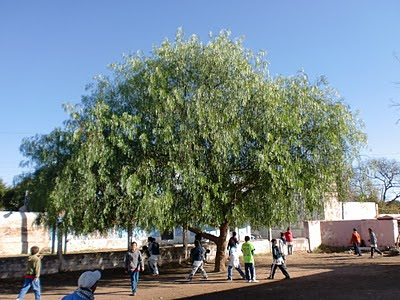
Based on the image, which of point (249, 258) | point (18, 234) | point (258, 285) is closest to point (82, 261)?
point (249, 258)

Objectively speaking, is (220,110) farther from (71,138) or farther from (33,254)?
(33,254)

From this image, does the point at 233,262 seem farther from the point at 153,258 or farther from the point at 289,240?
the point at 289,240

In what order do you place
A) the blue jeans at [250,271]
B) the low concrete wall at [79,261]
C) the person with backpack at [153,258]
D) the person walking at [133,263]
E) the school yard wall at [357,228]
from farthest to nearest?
the school yard wall at [357,228] < the person with backpack at [153,258] < the low concrete wall at [79,261] < the blue jeans at [250,271] < the person walking at [133,263]

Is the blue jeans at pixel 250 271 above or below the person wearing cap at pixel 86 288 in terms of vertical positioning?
below

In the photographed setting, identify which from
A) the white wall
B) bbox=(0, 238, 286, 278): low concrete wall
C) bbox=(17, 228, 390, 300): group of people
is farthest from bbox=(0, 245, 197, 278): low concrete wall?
the white wall

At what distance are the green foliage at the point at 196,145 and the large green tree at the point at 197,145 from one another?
0.12 feet

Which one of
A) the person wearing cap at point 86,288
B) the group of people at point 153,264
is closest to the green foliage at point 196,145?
the group of people at point 153,264

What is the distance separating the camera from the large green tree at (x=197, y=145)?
1388 cm

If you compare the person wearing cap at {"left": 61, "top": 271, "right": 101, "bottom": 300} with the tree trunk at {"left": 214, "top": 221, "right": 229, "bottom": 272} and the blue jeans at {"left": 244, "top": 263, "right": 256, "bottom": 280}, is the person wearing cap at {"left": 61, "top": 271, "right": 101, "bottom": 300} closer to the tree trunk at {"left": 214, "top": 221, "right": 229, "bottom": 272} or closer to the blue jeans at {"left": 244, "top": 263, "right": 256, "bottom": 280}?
the blue jeans at {"left": 244, "top": 263, "right": 256, "bottom": 280}

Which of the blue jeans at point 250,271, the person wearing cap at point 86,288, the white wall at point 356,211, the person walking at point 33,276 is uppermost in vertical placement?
the white wall at point 356,211

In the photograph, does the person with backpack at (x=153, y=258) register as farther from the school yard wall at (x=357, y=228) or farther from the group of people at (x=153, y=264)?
the school yard wall at (x=357, y=228)

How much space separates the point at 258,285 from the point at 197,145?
4944 mm

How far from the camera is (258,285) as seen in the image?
46.0 ft

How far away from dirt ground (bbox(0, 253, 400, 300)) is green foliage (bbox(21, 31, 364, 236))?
7.11ft
